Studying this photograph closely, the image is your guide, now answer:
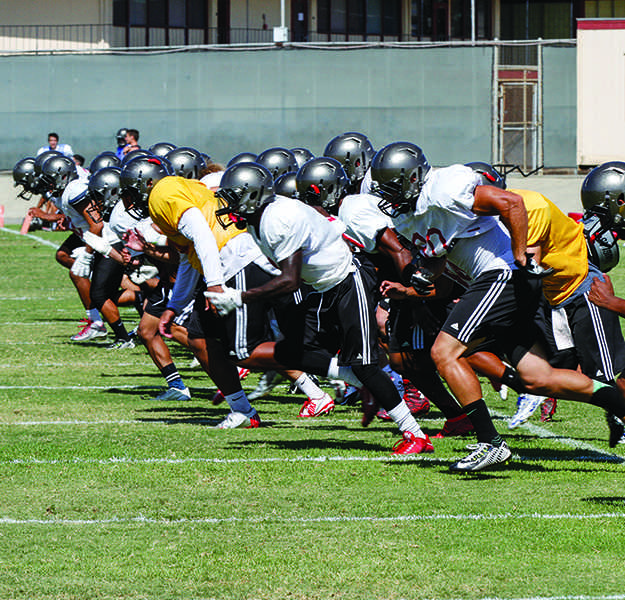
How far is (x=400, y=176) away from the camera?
700cm

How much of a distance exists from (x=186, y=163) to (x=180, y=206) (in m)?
2.85

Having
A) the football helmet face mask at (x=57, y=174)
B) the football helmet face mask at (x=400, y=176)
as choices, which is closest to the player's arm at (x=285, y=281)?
the football helmet face mask at (x=400, y=176)

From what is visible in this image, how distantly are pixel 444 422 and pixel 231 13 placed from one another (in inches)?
1347

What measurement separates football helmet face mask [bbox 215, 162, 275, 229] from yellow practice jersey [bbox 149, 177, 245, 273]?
75cm

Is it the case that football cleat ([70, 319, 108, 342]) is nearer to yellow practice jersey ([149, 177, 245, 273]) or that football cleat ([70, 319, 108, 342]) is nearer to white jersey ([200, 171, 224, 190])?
white jersey ([200, 171, 224, 190])

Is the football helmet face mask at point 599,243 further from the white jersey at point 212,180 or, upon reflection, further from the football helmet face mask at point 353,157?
the white jersey at point 212,180

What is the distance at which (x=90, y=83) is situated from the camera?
2989 cm

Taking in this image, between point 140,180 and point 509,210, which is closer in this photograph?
point 509,210

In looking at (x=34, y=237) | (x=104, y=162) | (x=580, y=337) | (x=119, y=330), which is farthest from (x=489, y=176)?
(x=34, y=237)

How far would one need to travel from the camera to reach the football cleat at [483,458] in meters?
6.83

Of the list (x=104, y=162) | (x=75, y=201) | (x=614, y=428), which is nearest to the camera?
(x=614, y=428)

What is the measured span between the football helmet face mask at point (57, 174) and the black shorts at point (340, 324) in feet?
19.4

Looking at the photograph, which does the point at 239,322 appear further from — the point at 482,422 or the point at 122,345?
the point at 122,345

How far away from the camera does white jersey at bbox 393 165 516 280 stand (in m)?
6.77
